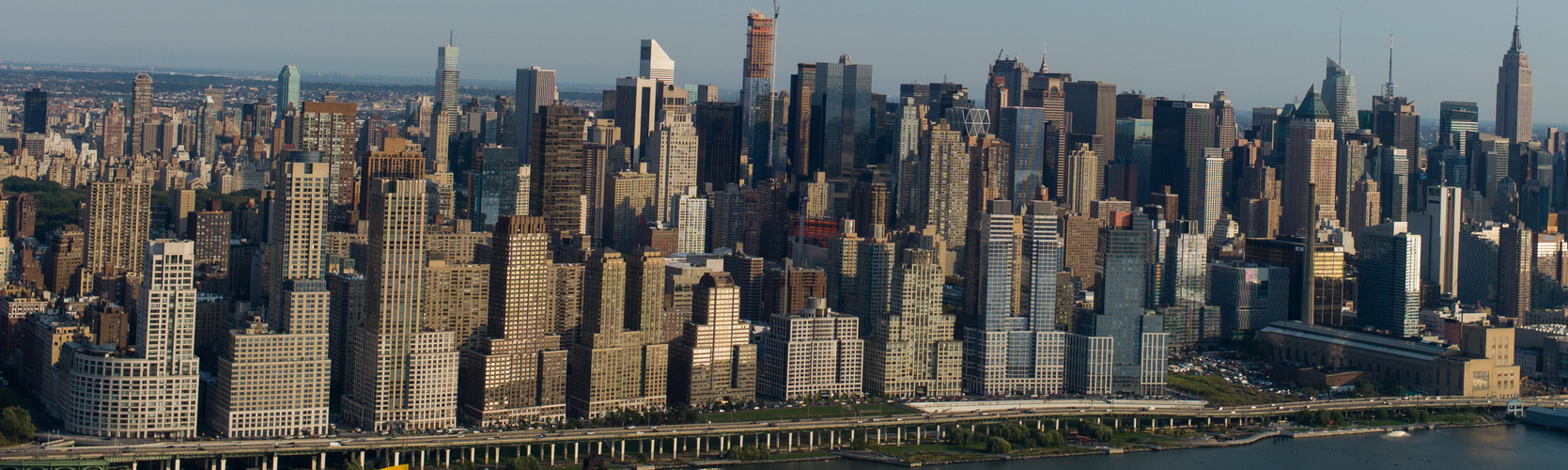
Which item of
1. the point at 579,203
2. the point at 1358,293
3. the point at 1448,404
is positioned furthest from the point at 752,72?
the point at 1448,404

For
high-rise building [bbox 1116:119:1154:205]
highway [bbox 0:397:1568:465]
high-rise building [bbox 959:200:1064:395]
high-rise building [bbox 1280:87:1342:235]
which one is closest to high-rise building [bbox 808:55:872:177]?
high-rise building [bbox 1116:119:1154:205]

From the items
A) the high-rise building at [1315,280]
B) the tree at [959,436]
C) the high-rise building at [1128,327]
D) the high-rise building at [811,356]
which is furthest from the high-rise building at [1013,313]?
the high-rise building at [1315,280]

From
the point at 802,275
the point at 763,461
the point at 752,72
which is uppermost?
the point at 752,72

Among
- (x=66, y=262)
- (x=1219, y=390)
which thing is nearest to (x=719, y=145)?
(x=66, y=262)

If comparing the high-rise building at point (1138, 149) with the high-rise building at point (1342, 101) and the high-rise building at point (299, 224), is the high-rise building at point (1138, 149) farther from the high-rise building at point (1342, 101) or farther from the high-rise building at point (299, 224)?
the high-rise building at point (299, 224)

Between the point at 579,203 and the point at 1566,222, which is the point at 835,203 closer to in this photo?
the point at 579,203

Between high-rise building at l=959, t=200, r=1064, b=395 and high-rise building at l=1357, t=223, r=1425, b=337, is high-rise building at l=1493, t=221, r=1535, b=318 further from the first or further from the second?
high-rise building at l=959, t=200, r=1064, b=395

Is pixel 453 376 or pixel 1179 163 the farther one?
pixel 1179 163

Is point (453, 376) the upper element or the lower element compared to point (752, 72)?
lower
